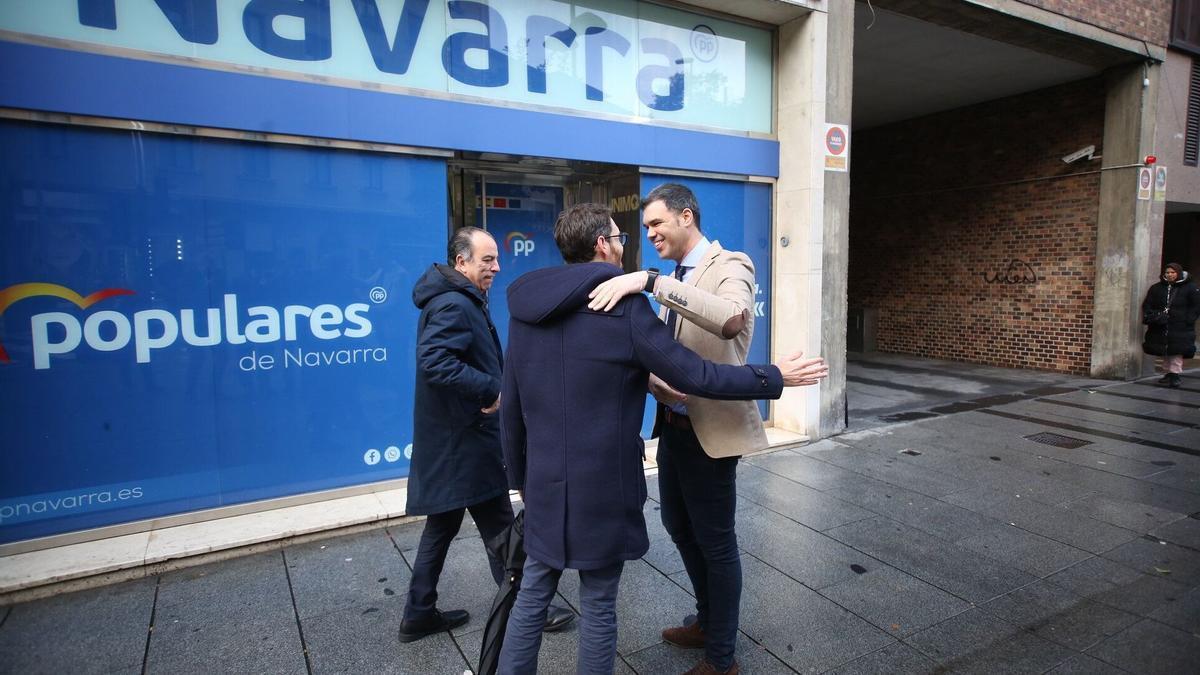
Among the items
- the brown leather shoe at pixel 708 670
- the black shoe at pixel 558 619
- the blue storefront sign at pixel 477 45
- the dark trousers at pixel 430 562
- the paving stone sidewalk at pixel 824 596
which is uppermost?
the blue storefront sign at pixel 477 45

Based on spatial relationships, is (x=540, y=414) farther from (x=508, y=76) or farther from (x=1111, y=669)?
(x=508, y=76)

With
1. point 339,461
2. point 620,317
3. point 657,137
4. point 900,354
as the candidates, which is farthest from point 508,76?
point 900,354

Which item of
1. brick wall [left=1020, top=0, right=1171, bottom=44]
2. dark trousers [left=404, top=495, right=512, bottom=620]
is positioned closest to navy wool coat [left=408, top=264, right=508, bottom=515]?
dark trousers [left=404, top=495, right=512, bottom=620]

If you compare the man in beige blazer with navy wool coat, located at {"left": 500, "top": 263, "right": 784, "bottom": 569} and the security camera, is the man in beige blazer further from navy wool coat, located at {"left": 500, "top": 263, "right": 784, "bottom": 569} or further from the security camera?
the security camera

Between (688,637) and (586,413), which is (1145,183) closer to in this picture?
(688,637)

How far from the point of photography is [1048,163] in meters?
10.9

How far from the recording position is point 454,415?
3.04 metres

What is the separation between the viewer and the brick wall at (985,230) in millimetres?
10672

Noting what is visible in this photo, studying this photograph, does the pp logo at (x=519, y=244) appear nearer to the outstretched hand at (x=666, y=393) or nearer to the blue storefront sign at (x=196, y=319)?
the blue storefront sign at (x=196, y=319)

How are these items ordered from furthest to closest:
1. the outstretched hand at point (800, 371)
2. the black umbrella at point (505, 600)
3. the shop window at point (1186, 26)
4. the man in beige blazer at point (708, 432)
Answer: the shop window at point (1186, 26) → the man in beige blazer at point (708, 432) → the black umbrella at point (505, 600) → the outstretched hand at point (800, 371)

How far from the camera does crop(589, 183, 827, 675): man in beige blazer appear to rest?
259cm

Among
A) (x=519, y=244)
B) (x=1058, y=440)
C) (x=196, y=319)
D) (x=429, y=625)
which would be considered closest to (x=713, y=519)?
(x=429, y=625)

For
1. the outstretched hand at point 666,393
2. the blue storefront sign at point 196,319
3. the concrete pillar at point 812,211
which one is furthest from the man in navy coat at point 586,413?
the concrete pillar at point 812,211

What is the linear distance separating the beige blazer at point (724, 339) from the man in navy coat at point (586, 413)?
0.22 meters
